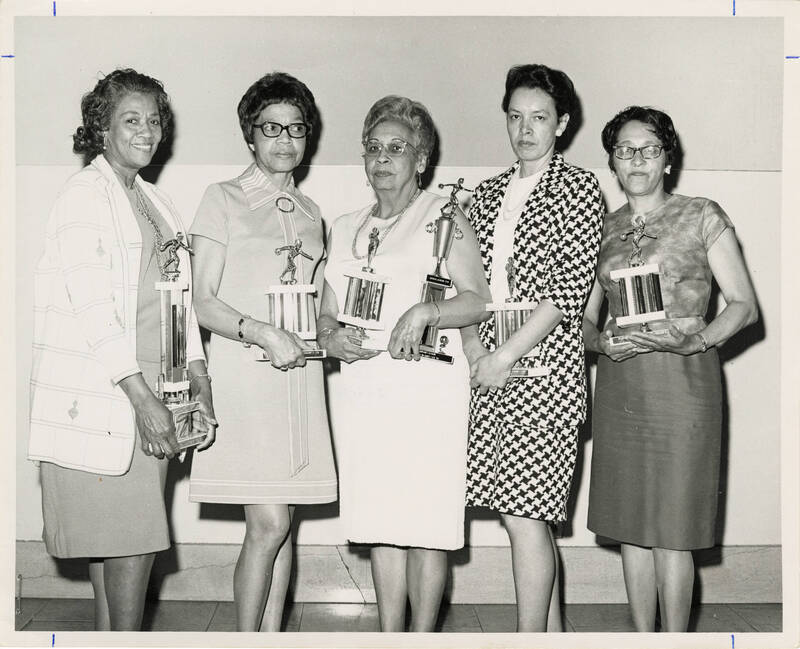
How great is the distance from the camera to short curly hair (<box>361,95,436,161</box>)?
2957 mm

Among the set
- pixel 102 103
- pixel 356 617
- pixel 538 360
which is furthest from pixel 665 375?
pixel 102 103

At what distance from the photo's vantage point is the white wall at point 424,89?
3.56 m

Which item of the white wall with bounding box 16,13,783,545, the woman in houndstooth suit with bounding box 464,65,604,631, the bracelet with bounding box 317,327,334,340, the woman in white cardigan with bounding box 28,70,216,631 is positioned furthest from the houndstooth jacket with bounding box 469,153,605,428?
the woman in white cardigan with bounding box 28,70,216,631

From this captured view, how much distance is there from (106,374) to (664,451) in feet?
5.63

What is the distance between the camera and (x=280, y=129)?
2.98 meters

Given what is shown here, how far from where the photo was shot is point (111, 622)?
2848mm

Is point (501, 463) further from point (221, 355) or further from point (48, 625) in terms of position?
point (48, 625)

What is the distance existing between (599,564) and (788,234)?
5.20 ft

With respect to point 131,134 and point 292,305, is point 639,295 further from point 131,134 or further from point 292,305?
point 131,134

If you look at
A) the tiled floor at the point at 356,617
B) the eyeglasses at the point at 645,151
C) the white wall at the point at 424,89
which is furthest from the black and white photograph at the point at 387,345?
the tiled floor at the point at 356,617

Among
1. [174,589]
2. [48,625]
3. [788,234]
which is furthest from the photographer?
[174,589]

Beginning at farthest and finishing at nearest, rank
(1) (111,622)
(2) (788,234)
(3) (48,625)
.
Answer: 1. (3) (48,625)
2. (2) (788,234)
3. (1) (111,622)

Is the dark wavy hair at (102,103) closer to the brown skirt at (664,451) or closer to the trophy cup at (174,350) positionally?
the trophy cup at (174,350)
